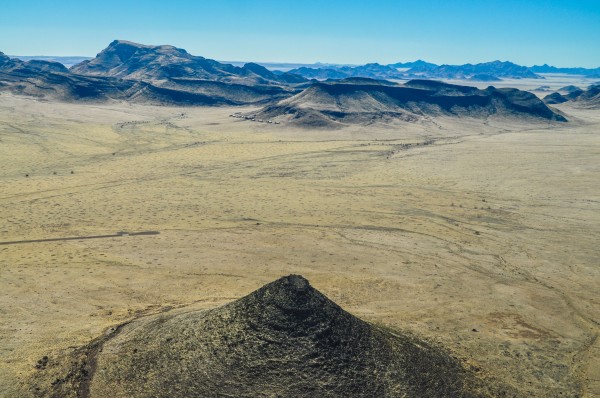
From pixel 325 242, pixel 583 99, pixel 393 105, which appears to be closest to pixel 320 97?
pixel 393 105

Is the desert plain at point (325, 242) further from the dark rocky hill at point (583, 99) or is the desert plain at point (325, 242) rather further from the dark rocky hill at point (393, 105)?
the dark rocky hill at point (583, 99)

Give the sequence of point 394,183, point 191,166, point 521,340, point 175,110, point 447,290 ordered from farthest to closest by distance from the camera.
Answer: point 175,110 < point 191,166 < point 394,183 < point 447,290 < point 521,340

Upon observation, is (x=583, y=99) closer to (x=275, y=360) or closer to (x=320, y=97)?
(x=320, y=97)

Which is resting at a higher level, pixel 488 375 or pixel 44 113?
pixel 44 113

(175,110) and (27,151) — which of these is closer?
(27,151)

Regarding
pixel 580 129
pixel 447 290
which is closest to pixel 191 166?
pixel 447 290

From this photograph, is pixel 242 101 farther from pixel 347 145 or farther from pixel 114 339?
pixel 114 339

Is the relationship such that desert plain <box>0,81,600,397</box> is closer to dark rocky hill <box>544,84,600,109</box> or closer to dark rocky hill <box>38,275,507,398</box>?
dark rocky hill <box>38,275,507,398</box>

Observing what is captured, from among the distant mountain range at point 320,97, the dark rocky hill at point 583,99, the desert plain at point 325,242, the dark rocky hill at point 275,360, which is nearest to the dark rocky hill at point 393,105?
the distant mountain range at point 320,97
